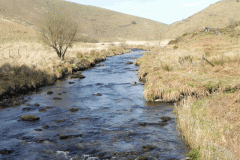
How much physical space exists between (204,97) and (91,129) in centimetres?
805

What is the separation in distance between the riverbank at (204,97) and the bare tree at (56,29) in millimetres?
16757

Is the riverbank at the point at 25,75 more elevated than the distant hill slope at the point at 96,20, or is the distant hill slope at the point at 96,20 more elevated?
the distant hill slope at the point at 96,20

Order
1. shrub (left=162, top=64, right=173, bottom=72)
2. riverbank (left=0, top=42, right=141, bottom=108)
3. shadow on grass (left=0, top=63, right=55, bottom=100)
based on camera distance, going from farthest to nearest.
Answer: shrub (left=162, top=64, right=173, bottom=72) < shadow on grass (left=0, top=63, right=55, bottom=100) < riverbank (left=0, top=42, right=141, bottom=108)

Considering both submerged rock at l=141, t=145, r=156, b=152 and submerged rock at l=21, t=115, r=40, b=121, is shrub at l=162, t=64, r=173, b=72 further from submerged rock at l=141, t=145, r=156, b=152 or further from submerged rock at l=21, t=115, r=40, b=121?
submerged rock at l=21, t=115, r=40, b=121

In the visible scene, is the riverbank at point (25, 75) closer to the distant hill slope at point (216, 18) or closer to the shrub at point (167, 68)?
the shrub at point (167, 68)

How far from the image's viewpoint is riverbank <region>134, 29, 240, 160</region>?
9.07 metres

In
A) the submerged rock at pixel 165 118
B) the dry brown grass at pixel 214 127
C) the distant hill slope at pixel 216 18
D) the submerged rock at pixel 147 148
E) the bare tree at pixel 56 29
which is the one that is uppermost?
the distant hill slope at pixel 216 18

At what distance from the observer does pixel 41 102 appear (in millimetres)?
19562

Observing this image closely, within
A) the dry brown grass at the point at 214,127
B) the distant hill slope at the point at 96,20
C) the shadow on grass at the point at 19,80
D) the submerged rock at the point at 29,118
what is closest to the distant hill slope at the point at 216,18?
the distant hill slope at the point at 96,20

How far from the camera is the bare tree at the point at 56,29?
118 feet

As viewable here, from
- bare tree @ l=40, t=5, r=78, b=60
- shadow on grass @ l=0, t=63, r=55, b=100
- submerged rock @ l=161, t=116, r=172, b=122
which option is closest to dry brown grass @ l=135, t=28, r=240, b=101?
submerged rock @ l=161, t=116, r=172, b=122

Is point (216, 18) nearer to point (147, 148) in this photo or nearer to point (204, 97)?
point (204, 97)

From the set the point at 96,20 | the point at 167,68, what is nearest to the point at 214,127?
the point at 167,68

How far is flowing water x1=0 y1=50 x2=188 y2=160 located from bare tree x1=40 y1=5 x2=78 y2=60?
16.6 meters
